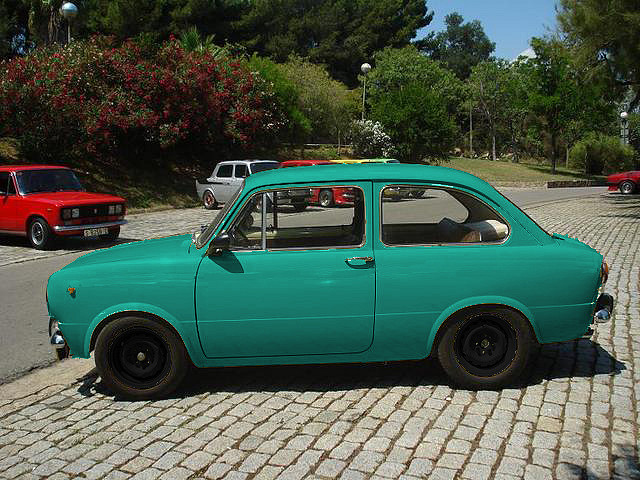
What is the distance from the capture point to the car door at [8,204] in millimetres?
13252

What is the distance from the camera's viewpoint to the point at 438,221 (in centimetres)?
532

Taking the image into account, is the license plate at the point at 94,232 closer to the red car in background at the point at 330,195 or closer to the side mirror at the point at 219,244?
the side mirror at the point at 219,244

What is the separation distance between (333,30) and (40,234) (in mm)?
54482

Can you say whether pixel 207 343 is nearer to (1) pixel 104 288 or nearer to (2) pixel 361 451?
(1) pixel 104 288

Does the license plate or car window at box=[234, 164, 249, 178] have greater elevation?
car window at box=[234, 164, 249, 178]

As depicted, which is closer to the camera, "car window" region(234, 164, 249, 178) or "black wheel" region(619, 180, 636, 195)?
"car window" region(234, 164, 249, 178)

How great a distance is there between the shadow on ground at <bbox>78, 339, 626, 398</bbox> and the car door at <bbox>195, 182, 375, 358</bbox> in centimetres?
42

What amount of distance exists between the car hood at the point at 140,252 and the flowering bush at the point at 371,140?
101 ft

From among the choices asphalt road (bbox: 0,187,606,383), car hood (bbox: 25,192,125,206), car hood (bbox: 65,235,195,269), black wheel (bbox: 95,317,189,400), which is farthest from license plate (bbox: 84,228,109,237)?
black wheel (bbox: 95,317,189,400)

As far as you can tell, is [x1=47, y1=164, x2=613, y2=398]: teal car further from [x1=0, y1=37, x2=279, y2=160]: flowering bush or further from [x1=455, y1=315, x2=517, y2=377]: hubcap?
[x1=0, y1=37, x2=279, y2=160]: flowering bush

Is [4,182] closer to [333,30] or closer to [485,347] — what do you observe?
[485,347]

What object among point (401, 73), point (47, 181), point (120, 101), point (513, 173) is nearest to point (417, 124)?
point (513, 173)

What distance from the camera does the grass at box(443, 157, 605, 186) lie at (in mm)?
40094

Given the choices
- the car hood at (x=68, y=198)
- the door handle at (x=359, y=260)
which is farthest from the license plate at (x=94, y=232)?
the door handle at (x=359, y=260)
